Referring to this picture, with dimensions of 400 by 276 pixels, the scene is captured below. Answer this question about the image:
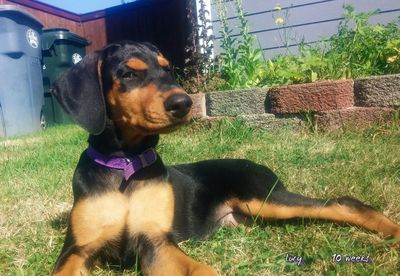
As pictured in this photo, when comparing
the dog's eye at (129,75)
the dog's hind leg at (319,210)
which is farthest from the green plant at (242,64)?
the dog's eye at (129,75)

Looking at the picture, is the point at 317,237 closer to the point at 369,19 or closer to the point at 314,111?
the point at 314,111

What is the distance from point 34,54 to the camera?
29.7ft

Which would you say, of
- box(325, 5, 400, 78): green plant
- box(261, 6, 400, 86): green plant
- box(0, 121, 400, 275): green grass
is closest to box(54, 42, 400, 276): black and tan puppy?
box(0, 121, 400, 275): green grass

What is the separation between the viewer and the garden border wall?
5.04m

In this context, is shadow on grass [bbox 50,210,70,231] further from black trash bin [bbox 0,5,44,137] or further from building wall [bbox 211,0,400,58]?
black trash bin [bbox 0,5,44,137]

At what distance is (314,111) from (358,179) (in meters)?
2.01

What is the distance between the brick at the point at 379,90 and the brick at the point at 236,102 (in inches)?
46.2

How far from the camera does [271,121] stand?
5793 millimetres

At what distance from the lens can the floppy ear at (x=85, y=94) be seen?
102 inches

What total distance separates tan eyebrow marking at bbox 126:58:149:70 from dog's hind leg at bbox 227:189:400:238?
1.18m

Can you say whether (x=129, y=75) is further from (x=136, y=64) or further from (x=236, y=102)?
(x=236, y=102)

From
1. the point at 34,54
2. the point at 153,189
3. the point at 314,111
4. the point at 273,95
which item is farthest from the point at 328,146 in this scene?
the point at 34,54

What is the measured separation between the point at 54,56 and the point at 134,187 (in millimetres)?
8042

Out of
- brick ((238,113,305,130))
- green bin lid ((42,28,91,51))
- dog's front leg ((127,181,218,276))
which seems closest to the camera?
dog's front leg ((127,181,218,276))
